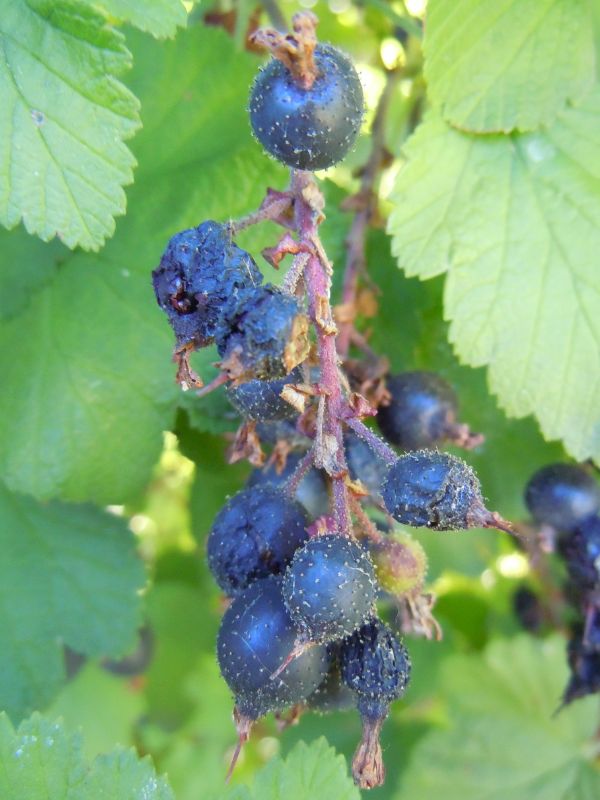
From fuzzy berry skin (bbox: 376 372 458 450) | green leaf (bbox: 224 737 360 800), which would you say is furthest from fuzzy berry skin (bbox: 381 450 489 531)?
green leaf (bbox: 224 737 360 800)

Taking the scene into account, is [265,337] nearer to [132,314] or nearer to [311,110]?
[311,110]

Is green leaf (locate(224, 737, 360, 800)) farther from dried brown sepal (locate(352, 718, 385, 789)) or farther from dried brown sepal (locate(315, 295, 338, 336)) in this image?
dried brown sepal (locate(315, 295, 338, 336))

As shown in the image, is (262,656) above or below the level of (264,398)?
below

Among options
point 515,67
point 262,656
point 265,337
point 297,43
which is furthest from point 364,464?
point 515,67

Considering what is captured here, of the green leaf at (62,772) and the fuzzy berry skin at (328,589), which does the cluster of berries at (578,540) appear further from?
the green leaf at (62,772)

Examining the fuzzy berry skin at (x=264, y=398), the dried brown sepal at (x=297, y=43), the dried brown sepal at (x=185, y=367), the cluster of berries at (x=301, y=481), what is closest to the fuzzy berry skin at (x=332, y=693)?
the cluster of berries at (x=301, y=481)

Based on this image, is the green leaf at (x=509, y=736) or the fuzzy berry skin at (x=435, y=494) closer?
the fuzzy berry skin at (x=435, y=494)

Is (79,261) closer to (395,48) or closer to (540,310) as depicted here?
(540,310)
